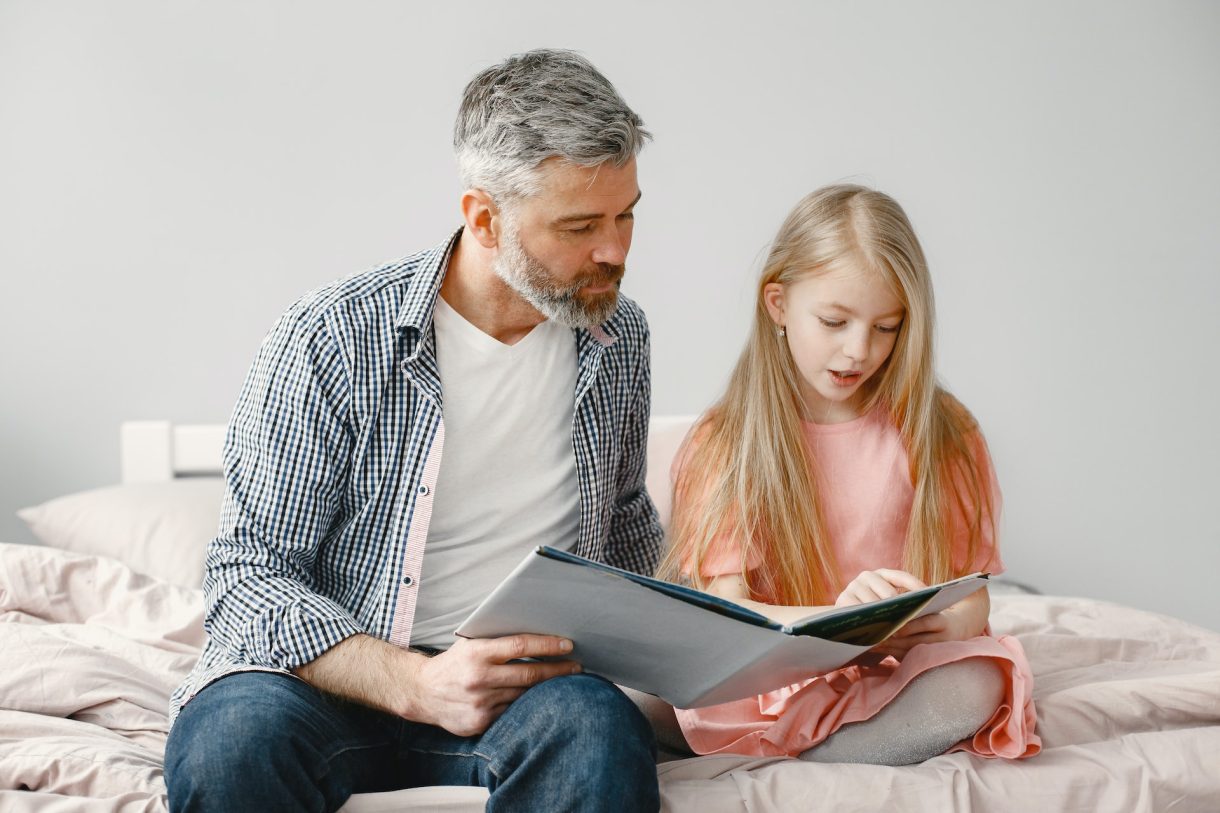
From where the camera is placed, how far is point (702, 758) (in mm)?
1179

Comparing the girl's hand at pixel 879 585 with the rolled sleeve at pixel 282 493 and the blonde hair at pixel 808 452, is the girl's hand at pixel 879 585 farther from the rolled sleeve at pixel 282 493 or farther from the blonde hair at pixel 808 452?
the rolled sleeve at pixel 282 493

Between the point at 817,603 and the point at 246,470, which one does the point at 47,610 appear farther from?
the point at 817,603

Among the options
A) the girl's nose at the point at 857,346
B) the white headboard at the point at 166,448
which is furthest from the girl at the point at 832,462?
the white headboard at the point at 166,448

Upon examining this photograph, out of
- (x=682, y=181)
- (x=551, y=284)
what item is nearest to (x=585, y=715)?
(x=551, y=284)

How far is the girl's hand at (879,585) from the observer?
1161mm

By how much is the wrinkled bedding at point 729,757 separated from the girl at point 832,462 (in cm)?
14

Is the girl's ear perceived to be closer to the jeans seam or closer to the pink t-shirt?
the pink t-shirt

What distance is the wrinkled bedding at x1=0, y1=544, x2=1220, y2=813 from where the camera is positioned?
3.63ft

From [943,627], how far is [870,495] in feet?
0.83

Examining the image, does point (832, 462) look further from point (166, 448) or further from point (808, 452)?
point (166, 448)

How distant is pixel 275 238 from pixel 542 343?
1235mm

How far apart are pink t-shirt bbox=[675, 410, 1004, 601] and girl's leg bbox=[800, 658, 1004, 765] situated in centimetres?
23

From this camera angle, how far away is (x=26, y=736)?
1244mm

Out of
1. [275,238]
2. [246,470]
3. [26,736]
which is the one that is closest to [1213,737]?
[246,470]
